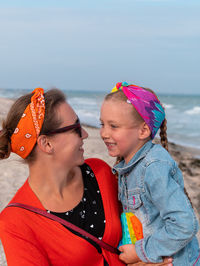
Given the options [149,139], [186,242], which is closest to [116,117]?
[149,139]

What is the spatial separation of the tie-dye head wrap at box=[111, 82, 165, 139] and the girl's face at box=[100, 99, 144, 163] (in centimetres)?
6

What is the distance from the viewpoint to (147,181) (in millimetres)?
2117

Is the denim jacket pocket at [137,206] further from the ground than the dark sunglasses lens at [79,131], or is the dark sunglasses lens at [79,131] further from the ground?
the dark sunglasses lens at [79,131]

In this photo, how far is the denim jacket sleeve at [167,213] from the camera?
2000 millimetres

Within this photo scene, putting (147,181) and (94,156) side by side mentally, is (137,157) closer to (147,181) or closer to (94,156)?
(147,181)

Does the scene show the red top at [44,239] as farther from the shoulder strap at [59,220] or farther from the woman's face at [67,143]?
the woman's face at [67,143]

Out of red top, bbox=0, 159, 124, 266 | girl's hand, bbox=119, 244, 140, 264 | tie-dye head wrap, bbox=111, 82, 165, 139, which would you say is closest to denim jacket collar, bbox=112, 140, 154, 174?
tie-dye head wrap, bbox=111, 82, 165, 139

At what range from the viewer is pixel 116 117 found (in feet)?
7.57

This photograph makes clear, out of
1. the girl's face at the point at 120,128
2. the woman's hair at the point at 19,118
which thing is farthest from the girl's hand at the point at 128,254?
the woman's hair at the point at 19,118

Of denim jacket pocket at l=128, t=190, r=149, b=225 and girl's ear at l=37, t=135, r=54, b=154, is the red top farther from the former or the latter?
girl's ear at l=37, t=135, r=54, b=154

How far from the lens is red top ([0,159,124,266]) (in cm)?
194

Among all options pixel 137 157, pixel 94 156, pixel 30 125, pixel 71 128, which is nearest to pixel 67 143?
pixel 71 128

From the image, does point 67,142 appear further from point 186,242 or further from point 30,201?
point 186,242

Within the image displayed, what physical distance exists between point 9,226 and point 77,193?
0.51m
